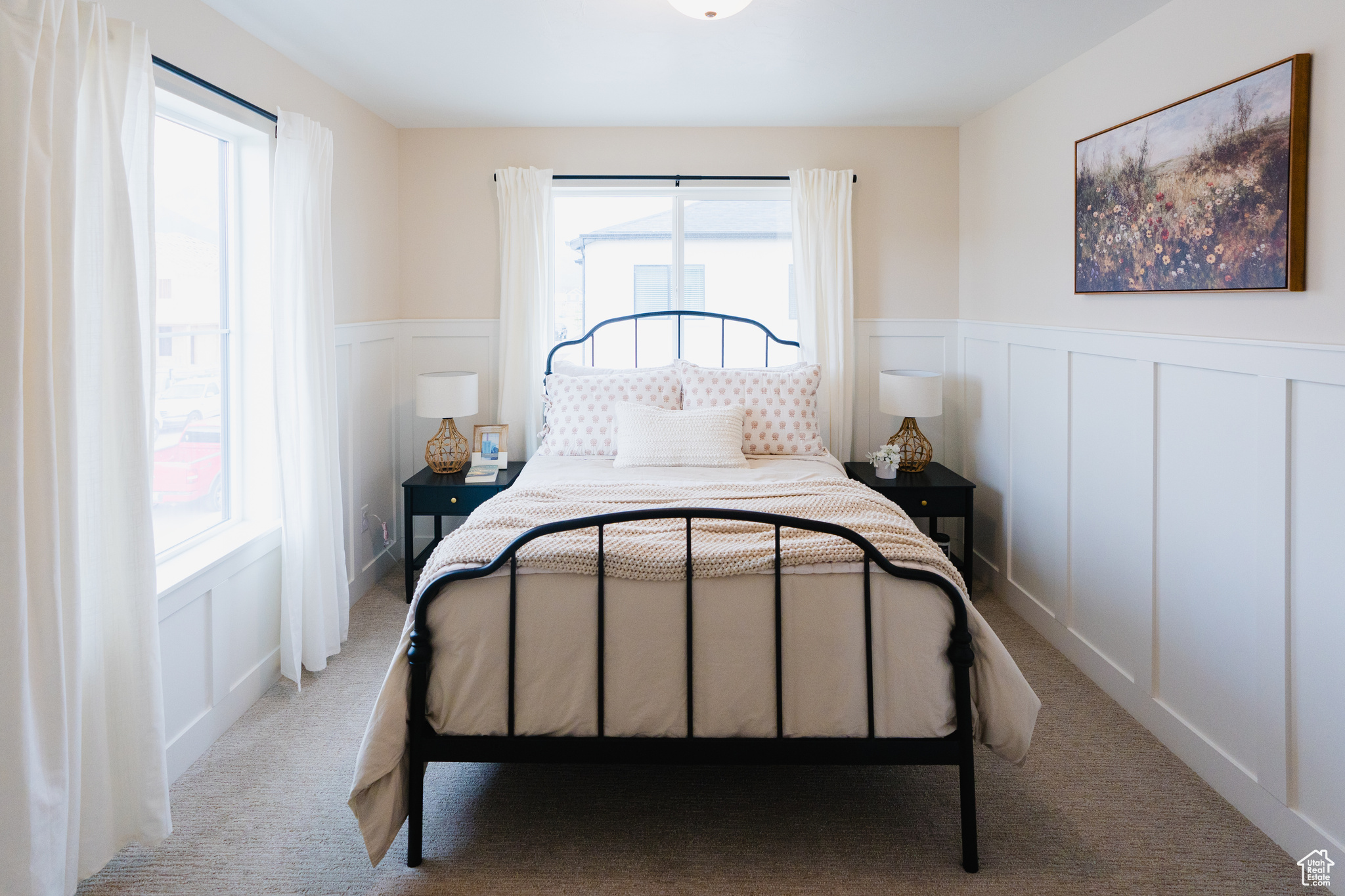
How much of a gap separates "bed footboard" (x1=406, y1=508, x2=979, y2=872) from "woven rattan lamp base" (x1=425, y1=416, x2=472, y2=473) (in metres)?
2.25

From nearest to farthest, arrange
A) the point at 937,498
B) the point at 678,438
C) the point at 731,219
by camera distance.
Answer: the point at 678,438, the point at 937,498, the point at 731,219

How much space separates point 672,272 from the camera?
4809 mm

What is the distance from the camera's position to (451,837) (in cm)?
230

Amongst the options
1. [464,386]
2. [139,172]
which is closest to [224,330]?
[139,172]

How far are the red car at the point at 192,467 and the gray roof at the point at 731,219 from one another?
8.07 feet

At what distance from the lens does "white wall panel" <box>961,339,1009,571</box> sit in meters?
4.18

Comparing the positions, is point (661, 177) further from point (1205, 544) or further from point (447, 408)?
point (1205, 544)

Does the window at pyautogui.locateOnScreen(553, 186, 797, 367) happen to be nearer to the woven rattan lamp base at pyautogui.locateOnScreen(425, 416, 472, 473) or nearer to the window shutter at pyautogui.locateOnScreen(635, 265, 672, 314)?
the window shutter at pyautogui.locateOnScreen(635, 265, 672, 314)

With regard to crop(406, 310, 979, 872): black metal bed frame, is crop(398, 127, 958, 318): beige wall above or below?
above

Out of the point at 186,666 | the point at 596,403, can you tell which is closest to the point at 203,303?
the point at 186,666

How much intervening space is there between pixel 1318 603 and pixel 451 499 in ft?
10.7

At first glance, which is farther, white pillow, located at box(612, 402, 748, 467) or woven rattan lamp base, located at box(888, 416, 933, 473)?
woven rattan lamp base, located at box(888, 416, 933, 473)

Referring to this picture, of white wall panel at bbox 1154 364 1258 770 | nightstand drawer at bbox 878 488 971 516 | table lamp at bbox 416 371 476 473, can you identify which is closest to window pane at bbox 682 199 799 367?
nightstand drawer at bbox 878 488 971 516

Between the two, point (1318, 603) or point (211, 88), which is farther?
point (211, 88)
